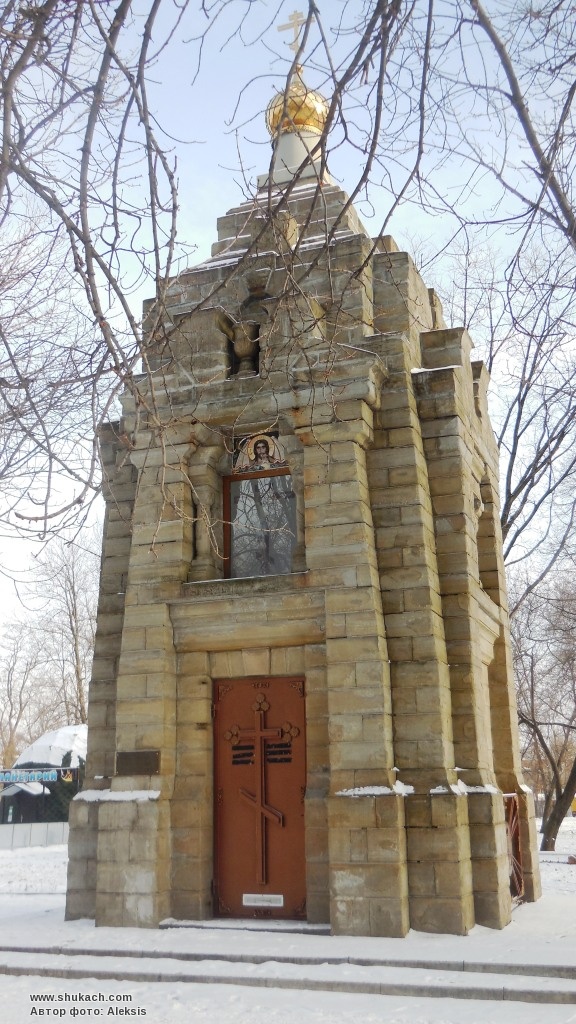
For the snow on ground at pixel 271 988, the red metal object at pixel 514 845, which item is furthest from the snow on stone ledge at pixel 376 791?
the red metal object at pixel 514 845

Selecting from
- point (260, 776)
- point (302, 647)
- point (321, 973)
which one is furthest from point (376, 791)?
point (321, 973)

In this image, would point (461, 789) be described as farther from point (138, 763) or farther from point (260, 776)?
point (138, 763)

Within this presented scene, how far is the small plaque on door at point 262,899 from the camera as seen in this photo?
31.8 ft

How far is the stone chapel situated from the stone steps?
3.41 feet

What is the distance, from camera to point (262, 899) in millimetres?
9734

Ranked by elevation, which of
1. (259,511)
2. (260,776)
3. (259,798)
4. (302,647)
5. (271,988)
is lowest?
(271,988)

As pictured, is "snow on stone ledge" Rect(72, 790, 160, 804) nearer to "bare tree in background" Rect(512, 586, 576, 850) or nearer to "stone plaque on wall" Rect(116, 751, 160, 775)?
"stone plaque on wall" Rect(116, 751, 160, 775)

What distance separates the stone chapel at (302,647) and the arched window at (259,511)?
0.08 ft

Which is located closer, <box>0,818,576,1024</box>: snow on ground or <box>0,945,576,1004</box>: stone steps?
<box>0,818,576,1024</box>: snow on ground

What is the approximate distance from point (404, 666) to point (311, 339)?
12.9 ft

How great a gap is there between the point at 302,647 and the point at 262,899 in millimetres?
2665

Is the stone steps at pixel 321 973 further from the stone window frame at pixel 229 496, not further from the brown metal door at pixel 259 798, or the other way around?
the stone window frame at pixel 229 496

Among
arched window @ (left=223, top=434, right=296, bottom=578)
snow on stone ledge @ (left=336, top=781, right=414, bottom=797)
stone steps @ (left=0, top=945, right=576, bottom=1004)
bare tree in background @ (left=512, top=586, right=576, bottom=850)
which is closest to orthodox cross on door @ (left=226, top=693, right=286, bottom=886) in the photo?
snow on stone ledge @ (left=336, top=781, right=414, bottom=797)

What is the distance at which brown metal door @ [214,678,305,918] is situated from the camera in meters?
9.78
